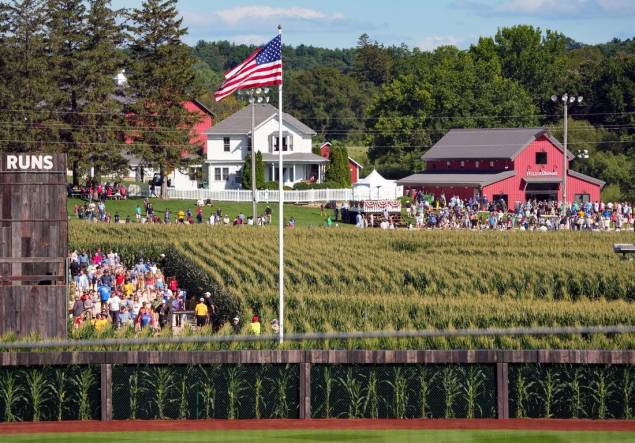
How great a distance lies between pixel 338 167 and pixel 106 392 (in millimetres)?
64329

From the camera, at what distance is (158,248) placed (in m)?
56.9

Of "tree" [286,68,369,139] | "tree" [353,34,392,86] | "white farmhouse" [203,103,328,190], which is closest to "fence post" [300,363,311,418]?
"white farmhouse" [203,103,328,190]

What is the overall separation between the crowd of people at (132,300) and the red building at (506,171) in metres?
36.6

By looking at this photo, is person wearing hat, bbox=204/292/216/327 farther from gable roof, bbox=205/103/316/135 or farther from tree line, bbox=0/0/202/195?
gable roof, bbox=205/103/316/135

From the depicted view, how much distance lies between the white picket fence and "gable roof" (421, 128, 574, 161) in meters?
9.35

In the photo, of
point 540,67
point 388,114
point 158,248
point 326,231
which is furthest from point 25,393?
point 540,67

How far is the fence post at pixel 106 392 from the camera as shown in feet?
81.5

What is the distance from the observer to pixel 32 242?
29.6 metres

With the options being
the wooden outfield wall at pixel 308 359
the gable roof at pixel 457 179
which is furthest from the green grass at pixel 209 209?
the wooden outfield wall at pixel 308 359

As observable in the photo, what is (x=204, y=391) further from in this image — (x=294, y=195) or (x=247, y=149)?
(x=247, y=149)

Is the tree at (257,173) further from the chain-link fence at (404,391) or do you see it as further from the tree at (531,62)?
the chain-link fence at (404,391)

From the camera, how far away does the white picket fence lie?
8075cm

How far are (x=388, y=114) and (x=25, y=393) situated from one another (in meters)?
89.3

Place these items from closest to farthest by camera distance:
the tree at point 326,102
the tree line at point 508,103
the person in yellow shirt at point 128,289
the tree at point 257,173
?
the person in yellow shirt at point 128,289
the tree at point 257,173
the tree line at point 508,103
the tree at point 326,102
